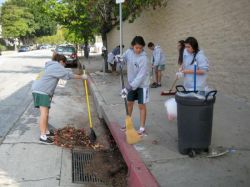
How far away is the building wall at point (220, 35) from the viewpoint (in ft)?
29.0

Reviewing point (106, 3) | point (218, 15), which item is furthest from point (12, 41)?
point (218, 15)

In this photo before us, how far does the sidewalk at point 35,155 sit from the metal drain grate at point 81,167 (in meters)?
0.07

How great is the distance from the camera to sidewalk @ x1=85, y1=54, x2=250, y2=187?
177 inches

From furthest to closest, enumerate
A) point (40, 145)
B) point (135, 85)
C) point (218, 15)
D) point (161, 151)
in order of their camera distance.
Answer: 1. point (218, 15)
2. point (40, 145)
3. point (135, 85)
4. point (161, 151)

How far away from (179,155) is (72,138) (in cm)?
266

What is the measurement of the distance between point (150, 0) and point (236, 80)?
5.79 m

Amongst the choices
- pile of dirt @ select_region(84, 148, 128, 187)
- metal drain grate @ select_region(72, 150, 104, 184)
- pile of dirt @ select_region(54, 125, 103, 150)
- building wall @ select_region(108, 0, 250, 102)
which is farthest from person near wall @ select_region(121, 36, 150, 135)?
building wall @ select_region(108, 0, 250, 102)

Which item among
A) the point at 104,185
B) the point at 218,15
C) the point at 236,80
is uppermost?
the point at 218,15

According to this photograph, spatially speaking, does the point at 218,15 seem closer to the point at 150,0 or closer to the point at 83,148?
the point at 150,0

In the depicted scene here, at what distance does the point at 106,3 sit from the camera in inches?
615

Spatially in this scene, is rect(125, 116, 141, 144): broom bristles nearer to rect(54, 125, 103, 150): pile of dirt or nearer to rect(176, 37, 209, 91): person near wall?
rect(176, 37, 209, 91): person near wall

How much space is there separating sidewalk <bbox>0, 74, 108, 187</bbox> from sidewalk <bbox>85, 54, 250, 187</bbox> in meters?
0.85

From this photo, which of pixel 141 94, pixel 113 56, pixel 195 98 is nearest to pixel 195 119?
pixel 195 98

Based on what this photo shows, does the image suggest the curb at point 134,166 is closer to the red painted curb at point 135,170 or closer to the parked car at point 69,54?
the red painted curb at point 135,170
